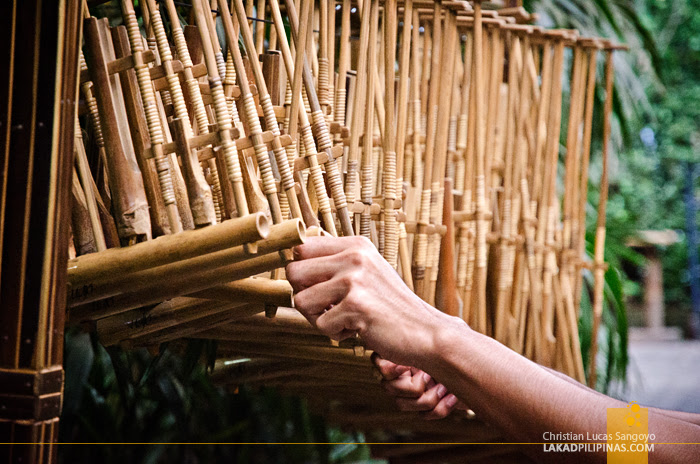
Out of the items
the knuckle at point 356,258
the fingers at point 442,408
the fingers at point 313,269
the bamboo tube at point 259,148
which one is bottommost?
the fingers at point 442,408

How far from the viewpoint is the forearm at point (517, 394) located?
2.39 feet

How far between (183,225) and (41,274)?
157 millimetres

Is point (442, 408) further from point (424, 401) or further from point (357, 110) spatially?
point (357, 110)

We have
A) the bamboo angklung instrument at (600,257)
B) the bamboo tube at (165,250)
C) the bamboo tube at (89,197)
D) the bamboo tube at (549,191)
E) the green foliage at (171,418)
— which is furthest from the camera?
the green foliage at (171,418)

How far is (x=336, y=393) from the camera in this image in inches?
49.7

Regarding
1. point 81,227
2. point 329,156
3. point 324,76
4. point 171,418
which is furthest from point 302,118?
point 171,418

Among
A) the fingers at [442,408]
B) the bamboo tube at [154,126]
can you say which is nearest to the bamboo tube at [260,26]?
the bamboo tube at [154,126]

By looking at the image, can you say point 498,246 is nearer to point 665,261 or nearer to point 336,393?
point 336,393

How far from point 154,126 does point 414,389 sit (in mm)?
488

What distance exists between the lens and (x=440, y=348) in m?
0.76

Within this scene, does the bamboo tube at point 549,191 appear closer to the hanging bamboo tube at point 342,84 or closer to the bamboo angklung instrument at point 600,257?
the bamboo angklung instrument at point 600,257

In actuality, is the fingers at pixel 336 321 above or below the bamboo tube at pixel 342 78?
below

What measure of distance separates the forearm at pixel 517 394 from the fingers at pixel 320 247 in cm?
13

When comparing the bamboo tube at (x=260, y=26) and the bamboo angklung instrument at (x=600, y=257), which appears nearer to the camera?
the bamboo tube at (x=260, y=26)
